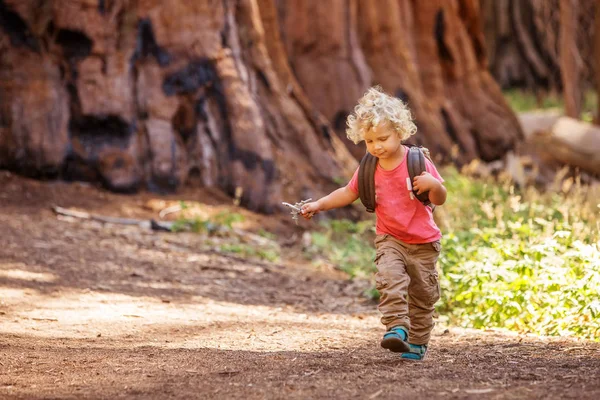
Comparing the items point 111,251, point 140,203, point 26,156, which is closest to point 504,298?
point 111,251

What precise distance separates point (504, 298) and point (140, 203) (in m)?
5.39

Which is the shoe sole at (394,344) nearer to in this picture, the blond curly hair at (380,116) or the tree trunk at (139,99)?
the blond curly hair at (380,116)

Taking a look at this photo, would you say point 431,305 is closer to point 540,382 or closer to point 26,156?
point 540,382

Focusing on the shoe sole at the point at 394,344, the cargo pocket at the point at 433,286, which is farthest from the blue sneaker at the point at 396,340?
the cargo pocket at the point at 433,286

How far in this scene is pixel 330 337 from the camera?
639 centimetres

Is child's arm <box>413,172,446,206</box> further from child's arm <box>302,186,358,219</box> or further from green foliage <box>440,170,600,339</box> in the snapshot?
green foliage <box>440,170,600,339</box>

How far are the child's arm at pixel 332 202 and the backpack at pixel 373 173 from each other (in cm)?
7

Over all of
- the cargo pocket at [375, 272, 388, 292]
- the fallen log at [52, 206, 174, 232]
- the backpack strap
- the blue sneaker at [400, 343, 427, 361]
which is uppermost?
the backpack strap

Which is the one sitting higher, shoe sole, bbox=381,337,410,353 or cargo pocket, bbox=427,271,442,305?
cargo pocket, bbox=427,271,442,305

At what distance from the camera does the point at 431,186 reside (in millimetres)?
5184

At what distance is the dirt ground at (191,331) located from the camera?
460 cm

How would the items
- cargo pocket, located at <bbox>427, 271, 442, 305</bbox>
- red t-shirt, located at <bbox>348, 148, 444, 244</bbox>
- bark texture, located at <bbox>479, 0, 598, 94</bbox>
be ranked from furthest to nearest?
bark texture, located at <bbox>479, 0, 598, 94</bbox>
cargo pocket, located at <bbox>427, 271, 442, 305</bbox>
red t-shirt, located at <bbox>348, 148, 444, 244</bbox>

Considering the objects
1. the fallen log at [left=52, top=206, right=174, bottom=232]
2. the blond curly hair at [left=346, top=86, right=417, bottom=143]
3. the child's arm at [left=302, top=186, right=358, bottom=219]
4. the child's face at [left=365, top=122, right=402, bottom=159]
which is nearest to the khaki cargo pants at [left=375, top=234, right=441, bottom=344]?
the child's arm at [left=302, top=186, right=358, bottom=219]

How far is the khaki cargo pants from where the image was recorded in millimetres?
5285
